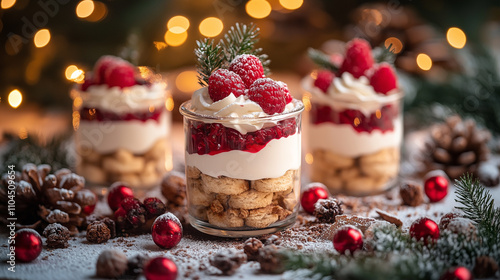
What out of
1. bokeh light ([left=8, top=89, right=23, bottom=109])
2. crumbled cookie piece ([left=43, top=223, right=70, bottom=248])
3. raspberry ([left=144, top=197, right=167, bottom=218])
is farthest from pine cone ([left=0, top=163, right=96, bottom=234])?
bokeh light ([left=8, top=89, right=23, bottom=109])

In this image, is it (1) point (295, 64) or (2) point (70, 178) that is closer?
(2) point (70, 178)

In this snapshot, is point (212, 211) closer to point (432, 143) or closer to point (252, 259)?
point (252, 259)

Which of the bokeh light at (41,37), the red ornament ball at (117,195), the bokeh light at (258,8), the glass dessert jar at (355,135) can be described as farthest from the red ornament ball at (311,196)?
the bokeh light at (258,8)

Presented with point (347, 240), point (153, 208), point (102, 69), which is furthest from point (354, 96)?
point (102, 69)

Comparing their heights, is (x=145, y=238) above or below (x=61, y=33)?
below

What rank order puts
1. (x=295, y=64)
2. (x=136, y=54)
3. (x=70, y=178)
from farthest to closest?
(x=295, y=64), (x=136, y=54), (x=70, y=178)

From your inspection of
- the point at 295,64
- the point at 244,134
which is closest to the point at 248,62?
the point at 244,134

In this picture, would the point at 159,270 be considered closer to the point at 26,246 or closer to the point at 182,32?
the point at 26,246

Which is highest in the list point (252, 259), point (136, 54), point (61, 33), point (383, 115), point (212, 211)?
point (61, 33)
